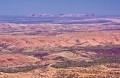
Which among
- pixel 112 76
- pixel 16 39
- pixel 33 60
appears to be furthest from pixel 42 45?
pixel 112 76

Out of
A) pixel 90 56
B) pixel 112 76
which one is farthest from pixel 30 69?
pixel 90 56

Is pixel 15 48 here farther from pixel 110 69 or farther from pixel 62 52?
pixel 110 69

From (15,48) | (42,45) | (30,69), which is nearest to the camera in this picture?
(30,69)

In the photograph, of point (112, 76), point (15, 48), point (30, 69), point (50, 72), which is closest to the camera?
point (112, 76)

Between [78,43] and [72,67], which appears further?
[78,43]

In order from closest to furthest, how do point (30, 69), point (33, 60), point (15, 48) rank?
1. point (30, 69)
2. point (33, 60)
3. point (15, 48)

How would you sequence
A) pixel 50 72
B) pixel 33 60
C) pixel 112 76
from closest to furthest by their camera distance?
pixel 112 76 < pixel 50 72 < pixel 33 60

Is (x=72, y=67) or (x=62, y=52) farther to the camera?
(x=62, y=52)

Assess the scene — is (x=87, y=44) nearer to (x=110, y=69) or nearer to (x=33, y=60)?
(x=33, y=60)
